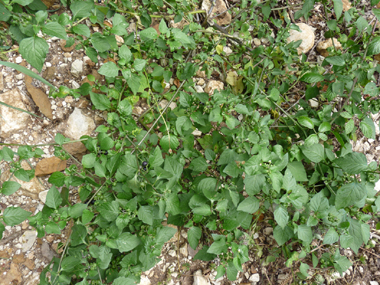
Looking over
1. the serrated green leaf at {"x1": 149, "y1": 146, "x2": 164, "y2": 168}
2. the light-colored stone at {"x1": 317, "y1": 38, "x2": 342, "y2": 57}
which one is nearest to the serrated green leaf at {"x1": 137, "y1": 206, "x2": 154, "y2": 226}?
the serrated green leaf at {"x1": 149, "y1": 146, "x2": 164, "y2": 168}

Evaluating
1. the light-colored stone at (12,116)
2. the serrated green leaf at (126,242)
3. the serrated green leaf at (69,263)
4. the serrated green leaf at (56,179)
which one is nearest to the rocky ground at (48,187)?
the light-colored stone at (12,116)

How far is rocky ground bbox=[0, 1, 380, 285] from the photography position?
2.13 metres

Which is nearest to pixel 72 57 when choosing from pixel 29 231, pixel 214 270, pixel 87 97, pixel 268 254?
pixel 87 97

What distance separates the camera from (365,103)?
199cm

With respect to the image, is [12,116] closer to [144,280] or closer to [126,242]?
[126,242]

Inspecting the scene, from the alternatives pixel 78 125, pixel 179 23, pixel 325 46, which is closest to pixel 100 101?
pixel 78 125

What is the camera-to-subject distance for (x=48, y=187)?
2.23 metres

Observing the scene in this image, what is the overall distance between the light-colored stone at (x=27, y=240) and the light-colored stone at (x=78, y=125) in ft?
2.62

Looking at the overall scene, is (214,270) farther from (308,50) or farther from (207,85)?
(308,50)

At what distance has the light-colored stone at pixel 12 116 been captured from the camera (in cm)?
217

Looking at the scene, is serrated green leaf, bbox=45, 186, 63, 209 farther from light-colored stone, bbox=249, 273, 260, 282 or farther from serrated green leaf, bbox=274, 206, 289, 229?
light-colored stone, bbox=249, 273, 260, 282

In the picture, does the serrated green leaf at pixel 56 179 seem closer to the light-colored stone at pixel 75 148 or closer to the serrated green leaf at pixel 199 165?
the light-colored stone at pixel 75 148

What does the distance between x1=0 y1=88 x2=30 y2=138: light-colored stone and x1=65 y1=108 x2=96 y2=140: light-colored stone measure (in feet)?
1.03

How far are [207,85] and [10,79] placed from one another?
166 centimetres
